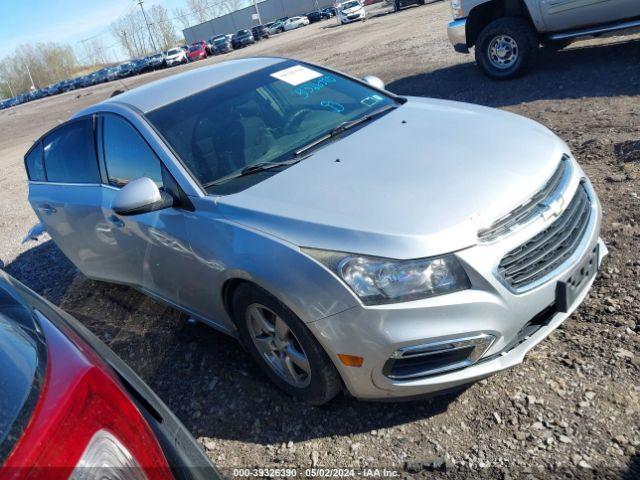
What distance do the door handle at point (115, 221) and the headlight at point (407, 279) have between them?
6.38 ft

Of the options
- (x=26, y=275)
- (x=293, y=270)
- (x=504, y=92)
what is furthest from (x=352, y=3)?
(x=293, y=270)

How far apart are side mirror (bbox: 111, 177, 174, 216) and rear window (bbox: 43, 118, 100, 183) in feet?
3.47

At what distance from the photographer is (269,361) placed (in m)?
2.99

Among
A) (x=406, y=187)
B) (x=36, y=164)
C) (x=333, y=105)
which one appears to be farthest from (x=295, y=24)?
(x=406, y=187)

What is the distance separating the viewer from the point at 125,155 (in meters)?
3.61

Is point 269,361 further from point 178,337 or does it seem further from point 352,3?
point 352,3

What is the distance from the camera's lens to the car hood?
92.8 inches

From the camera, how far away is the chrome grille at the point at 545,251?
2354 millimetres

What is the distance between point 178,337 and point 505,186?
241 centimetres

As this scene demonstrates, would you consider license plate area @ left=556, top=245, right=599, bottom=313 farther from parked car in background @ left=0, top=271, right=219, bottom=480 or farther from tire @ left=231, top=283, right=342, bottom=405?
parked car in background @ left=0, top=271, right=219, bottom=480

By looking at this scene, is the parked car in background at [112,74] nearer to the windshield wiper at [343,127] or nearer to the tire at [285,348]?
the windshield wiper at [343,127]

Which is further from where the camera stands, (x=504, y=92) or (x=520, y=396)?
(x=504, y=92)

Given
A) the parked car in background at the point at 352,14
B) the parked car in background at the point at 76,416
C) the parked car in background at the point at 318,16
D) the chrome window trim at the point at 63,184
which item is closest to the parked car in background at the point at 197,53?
the parked car in background at the point at 318,16

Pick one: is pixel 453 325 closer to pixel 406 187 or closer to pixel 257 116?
pixel 406 187
